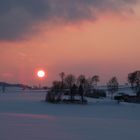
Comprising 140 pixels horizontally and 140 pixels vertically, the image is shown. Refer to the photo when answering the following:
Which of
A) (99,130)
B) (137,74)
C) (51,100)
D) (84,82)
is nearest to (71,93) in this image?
(51,100)

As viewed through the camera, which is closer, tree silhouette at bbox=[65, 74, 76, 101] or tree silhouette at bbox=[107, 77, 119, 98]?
tree silhouette at bbox=[65, 74, 76, 101]

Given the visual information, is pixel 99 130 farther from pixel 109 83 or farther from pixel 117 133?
pixel 109 83

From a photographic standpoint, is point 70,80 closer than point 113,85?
Yes

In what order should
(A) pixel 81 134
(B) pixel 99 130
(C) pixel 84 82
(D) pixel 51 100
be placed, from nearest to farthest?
(A) pixel 81 134
(B) pixel 99 130
(D) pixel 51 100
(C) pixel 84 82

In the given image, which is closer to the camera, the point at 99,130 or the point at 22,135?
the point at 22,135

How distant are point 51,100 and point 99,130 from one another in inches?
2294

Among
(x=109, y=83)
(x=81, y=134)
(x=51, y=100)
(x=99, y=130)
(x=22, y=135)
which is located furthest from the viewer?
(x=109, y=83)

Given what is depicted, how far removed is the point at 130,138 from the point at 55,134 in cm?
330

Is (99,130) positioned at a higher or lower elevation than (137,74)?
lower

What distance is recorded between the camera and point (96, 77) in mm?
121750

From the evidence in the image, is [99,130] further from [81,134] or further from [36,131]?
[36,131]

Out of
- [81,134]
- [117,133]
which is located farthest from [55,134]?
[117,133]

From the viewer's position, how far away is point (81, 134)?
60.0 feet

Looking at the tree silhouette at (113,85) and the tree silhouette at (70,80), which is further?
the tree silhouette at (113,85)
